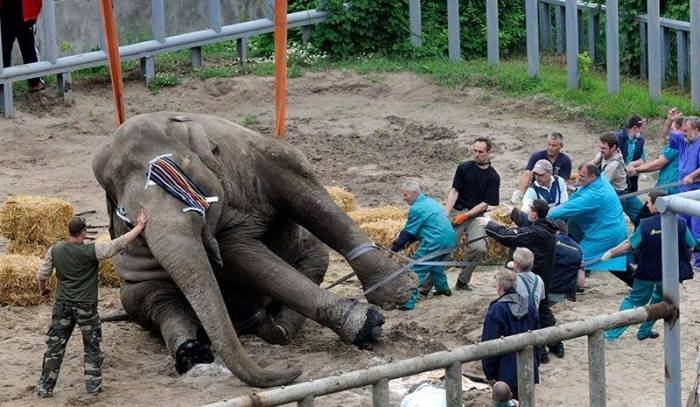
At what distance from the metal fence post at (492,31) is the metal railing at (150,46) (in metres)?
2.31

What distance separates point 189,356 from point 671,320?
447cm

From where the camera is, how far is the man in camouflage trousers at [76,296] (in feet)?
36.9

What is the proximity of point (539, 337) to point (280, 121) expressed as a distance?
21.6ft

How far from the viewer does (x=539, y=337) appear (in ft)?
25.5

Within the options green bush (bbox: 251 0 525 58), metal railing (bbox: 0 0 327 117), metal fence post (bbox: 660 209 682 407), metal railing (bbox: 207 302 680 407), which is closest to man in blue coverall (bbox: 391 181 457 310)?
metal fence post (bbox: 660 209 682 407)

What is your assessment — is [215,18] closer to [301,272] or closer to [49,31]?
[49,31]

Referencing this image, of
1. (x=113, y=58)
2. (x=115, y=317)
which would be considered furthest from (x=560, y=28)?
(x=115, y=317)

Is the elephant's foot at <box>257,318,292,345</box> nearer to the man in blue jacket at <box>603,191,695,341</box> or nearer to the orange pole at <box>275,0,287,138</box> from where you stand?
the orange pole at <box>275,0,287,138</box>

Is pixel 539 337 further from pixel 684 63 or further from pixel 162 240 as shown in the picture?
pixel 684 63

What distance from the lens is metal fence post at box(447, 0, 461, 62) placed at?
2241 cm

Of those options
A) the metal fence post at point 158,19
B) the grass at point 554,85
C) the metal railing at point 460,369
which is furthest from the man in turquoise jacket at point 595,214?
the metal fence post at point 158,19

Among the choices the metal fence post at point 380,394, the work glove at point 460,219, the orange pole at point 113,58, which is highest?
the orange pole at point 113,58

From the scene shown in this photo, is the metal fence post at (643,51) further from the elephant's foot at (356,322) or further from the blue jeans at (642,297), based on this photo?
the elephant's foot at (356,322)

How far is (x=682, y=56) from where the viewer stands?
829 inches
